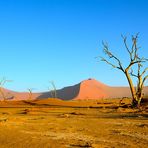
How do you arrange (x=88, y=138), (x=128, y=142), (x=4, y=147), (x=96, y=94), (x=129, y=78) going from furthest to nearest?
(x=96, y=94), (x=129, y=78), (x=88, y=138), (x=128, y=142), (x=4, y=147)

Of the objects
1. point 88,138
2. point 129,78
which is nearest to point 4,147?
point 88,138

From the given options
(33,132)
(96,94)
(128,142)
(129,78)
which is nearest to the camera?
(128,142)

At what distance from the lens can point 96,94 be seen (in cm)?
19138

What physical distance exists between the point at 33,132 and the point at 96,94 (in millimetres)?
178558

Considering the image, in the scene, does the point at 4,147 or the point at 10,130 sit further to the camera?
the point at 10,130

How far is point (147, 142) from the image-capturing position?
420 inches

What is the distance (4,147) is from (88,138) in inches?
110

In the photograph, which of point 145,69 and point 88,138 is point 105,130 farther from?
point 145,69

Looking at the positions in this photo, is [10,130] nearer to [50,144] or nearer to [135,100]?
[50,144]

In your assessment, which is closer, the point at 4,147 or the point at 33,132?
the point at 4,147

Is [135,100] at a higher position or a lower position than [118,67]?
lower

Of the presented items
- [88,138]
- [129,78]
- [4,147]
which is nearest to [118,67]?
[129,78]

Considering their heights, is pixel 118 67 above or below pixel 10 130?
above

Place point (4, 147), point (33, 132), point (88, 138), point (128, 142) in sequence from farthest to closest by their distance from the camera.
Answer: point (33, 132) → point (88, 138) → point (128, 142) → point (4, 147)
